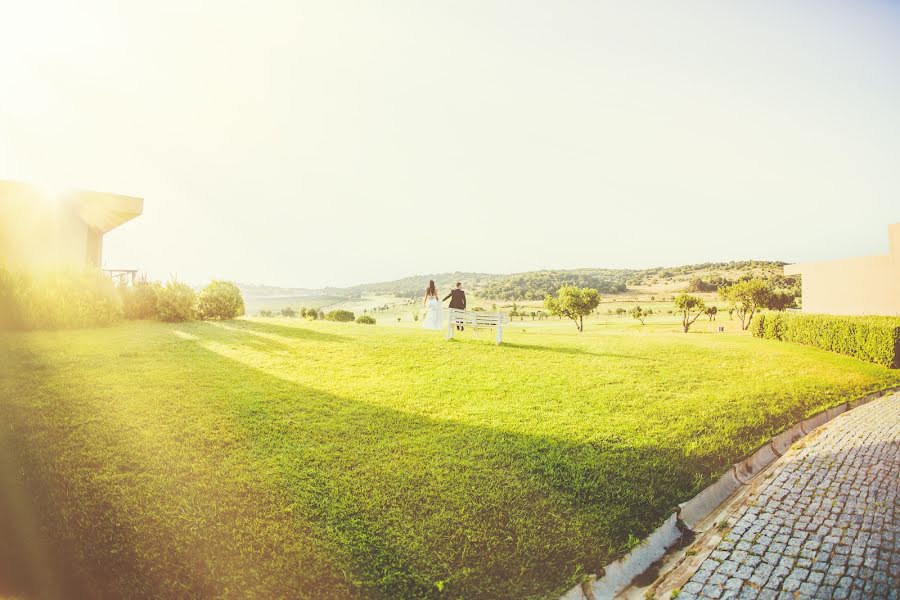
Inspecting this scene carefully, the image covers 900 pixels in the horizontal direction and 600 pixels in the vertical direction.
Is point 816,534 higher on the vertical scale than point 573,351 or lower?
lower

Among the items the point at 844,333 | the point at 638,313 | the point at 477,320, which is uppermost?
the point at 477,320

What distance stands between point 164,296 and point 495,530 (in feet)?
48.8

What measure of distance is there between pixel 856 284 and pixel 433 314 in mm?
21279

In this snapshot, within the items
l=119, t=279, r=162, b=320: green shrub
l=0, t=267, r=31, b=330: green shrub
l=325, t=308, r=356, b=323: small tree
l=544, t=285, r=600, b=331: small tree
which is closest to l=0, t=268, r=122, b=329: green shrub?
l=0, t=267, r=31, b=330: green shrub

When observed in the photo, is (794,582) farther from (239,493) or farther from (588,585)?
(239,493)

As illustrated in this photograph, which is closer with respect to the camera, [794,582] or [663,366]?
[794,582]

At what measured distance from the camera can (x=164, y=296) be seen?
1495 cm

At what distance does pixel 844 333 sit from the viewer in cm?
1447

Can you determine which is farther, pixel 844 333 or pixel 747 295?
pixel 747 295

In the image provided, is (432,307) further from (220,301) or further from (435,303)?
(220,301)

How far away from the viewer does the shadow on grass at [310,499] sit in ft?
11.0

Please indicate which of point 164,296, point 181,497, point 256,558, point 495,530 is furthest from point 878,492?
point 164,296

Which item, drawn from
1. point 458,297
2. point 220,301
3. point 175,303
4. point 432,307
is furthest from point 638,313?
point 175,303

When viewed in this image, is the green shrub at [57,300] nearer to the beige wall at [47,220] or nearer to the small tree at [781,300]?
the beige wall at [47,220]
